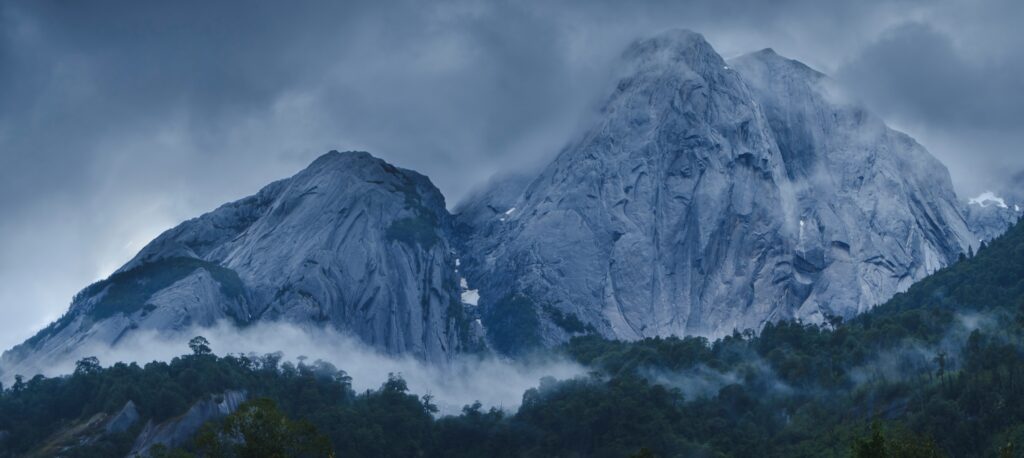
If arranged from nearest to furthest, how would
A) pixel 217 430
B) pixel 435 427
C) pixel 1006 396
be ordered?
pixel 217 430 < pixel 1006 396 < pixel 435 427

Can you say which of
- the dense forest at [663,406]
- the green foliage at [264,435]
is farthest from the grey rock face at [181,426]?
the green foliage at [264,435]

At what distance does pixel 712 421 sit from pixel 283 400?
53.6 meters

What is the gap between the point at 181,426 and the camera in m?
176

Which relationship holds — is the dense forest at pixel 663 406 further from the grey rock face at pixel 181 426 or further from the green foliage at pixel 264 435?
the green foliage at pixel 264 435

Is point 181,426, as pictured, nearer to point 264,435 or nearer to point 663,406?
point 663,406

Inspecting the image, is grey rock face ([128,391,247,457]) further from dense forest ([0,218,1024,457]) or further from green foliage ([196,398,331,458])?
green foliage ([196,398,331,458])

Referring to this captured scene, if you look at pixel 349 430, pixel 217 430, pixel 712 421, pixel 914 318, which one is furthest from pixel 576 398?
pixel 217 430

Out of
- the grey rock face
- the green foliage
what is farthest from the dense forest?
the green foliage

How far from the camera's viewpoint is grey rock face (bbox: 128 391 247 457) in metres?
172

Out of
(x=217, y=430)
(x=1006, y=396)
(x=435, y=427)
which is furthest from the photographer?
(x=435, y=427)

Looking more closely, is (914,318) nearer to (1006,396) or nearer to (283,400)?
(1006,396)

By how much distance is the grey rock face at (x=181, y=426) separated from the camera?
565ft

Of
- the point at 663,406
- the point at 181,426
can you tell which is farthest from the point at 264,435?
the point at 663,406

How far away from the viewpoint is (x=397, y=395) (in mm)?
199875
